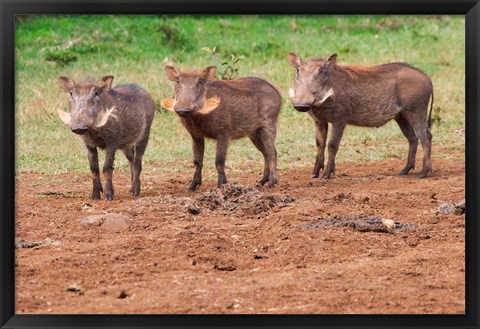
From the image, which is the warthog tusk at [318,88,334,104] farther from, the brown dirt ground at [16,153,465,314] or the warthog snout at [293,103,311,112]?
the brown dirt ground at [16,153,465,314]

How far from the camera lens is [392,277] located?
5984 millimetres

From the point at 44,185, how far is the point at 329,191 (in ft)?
8.12

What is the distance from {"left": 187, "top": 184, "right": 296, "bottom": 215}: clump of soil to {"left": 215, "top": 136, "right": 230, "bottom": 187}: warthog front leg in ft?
2.21

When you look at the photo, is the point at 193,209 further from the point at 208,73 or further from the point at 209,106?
the point at 208,73

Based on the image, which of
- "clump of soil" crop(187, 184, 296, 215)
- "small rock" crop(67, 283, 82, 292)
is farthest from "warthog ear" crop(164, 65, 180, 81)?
"small rock" crop(67, 283, 82, 292)

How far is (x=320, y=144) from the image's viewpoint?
32.5 ft

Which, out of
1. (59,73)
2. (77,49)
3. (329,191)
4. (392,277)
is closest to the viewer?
(392,277)

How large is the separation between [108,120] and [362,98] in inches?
108

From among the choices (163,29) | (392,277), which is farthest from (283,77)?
(392,277)

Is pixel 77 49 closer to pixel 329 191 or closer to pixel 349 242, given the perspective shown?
pixel 329 191

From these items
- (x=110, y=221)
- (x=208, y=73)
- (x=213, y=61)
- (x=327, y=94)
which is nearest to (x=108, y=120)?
(x=208, y=73)

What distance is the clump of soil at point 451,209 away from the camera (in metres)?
7.76

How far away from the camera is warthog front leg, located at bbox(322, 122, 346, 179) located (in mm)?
9664
